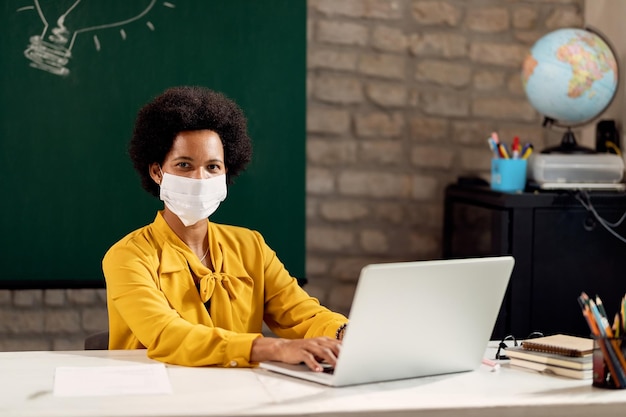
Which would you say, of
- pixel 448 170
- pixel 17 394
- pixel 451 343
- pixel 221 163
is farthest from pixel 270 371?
pixel 448 170

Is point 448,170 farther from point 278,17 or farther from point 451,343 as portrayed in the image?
point 451,343

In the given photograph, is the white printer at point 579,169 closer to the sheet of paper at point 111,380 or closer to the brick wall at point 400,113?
the brick wall at point 400,113

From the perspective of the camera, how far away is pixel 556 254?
320 cm

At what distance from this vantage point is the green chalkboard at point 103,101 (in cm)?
347

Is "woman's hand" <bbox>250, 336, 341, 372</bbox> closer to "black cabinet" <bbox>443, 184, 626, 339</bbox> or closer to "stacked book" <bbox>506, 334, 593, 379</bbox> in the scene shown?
"stacked book" <bbox>506, 334, 593, 379</bbox>

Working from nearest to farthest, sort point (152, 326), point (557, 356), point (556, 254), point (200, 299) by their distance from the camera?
1. point (557, 356)
2. point (152, 326)
3. point (200, 299)
4. point (556, 254)

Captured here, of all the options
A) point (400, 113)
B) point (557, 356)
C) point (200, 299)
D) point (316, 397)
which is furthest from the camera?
point (400, 113)

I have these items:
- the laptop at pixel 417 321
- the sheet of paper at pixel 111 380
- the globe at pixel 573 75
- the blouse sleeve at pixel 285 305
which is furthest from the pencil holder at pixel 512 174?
the sheet of paper at pixel 111 380

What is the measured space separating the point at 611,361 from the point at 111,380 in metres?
0.97

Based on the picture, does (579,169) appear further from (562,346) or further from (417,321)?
(417,321)

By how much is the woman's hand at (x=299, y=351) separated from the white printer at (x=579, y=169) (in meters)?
1.58

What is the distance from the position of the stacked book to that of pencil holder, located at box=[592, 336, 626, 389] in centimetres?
8

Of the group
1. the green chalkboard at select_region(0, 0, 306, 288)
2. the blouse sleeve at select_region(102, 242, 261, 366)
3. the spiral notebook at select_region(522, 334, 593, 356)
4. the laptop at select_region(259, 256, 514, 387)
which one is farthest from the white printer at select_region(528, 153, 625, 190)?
the blouse sleeve at select_region(102, 242, 261, 366)

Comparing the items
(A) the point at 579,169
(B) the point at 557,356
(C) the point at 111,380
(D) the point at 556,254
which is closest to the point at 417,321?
(B) the point at 557,356
